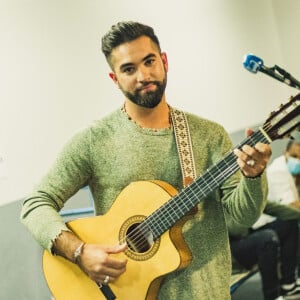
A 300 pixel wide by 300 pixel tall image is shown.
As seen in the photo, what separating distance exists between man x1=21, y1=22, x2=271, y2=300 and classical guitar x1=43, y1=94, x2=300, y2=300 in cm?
4

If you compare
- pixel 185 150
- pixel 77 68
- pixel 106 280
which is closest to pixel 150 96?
pixel 185 150

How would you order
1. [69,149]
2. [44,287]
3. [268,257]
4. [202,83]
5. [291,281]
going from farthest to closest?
[202,83], [291,281], [268,257], [44,287], [69,149]

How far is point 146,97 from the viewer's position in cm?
138

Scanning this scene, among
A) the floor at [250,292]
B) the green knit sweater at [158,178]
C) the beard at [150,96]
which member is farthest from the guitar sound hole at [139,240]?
the floor at [250,292]

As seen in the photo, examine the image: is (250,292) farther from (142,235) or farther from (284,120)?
(284,120)

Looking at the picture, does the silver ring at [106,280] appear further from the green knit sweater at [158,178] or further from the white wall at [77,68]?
the white wall at [77,68]

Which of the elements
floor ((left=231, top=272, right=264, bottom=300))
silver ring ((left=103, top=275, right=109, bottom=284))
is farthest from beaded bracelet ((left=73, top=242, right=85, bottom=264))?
floor ((left=231, top=272, right=264, bottom=300))

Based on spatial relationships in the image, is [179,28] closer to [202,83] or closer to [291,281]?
[202,83]

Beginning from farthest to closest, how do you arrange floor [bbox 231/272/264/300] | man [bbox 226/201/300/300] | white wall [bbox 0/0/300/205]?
floor [bbox 231/272/264/300]
man [bbox 226/201/300/300]
white wall [bbox 0/0/300/205]

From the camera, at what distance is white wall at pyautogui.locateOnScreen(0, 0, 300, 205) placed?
247 cm

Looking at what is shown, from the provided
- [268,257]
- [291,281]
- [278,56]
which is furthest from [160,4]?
[291,281]

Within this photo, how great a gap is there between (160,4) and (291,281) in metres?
2.17

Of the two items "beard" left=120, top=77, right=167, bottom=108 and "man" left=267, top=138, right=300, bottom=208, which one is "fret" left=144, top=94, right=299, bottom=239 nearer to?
"beard" left=120, top=77, right=167, bottom=108

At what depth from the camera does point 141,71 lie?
1.37 meters
